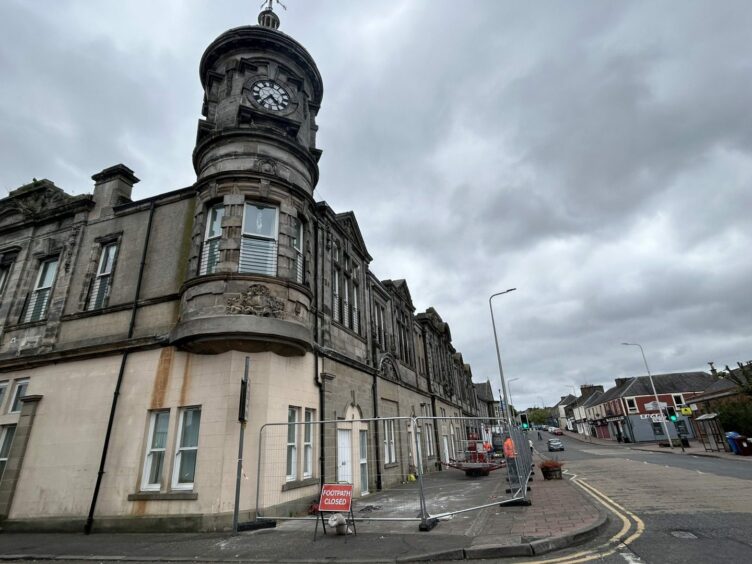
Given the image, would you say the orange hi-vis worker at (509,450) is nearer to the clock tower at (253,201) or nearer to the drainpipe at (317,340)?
the drainpipe at (317,340)

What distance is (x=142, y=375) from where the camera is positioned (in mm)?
11289

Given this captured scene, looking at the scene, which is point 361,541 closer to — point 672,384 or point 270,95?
point 270,95

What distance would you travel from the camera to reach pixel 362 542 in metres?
7.39

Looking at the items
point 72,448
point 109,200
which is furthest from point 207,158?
point 72,448

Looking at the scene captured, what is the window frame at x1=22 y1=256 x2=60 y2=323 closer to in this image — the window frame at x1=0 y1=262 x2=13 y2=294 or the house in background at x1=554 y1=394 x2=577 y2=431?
the window frame at x1=0 y1=262 x2=13 y2=294

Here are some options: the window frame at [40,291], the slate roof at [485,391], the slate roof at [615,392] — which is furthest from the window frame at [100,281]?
the slate roof at [615,392]

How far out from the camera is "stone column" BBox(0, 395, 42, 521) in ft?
36.9

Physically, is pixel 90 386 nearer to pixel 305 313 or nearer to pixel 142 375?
pixel 142 375

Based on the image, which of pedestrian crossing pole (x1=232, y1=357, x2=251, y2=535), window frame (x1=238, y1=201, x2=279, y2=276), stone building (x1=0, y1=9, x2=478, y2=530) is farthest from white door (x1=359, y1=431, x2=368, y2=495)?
window frame (x1=238, y1=201, x2=279, y2=276)

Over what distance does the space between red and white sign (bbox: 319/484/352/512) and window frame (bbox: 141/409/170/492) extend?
473 centimetres

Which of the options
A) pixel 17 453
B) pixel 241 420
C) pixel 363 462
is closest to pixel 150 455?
pixel 241 420

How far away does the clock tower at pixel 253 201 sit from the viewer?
420 inches

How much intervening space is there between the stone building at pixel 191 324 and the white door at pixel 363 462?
0.50 ft

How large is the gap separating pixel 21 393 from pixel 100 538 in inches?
279
